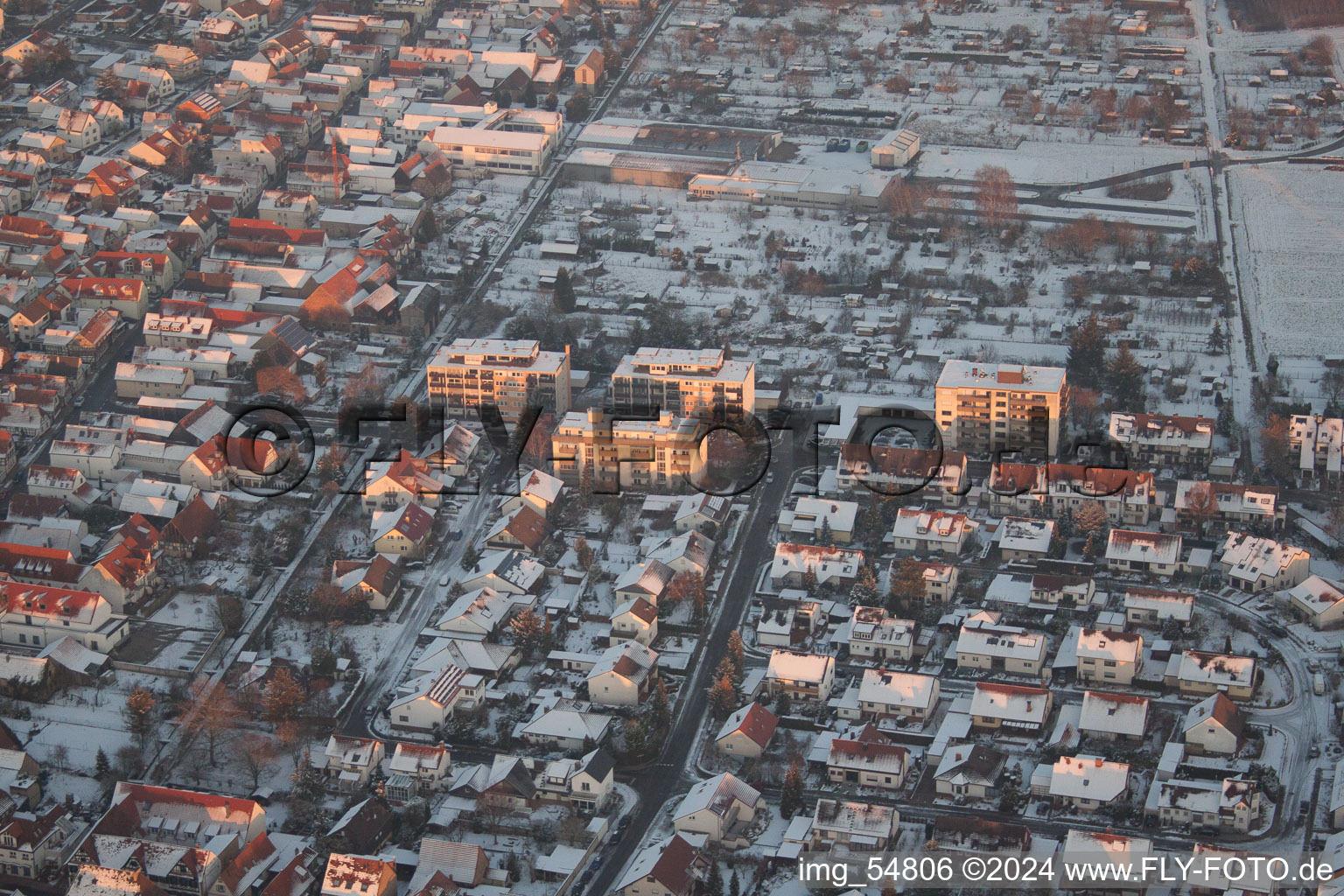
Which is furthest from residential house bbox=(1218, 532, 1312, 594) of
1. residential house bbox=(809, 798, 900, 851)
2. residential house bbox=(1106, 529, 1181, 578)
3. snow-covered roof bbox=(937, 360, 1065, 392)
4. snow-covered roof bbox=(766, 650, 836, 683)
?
residential house bbox=(809, 798, 900, 851)

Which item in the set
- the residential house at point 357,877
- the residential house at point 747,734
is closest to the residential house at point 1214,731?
the residential house at point 747,734

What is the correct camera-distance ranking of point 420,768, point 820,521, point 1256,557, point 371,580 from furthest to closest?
point 820,521 < point 1256,557 < point 371,580 < point 420,768

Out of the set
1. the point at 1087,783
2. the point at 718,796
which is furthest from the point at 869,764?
the point at 1087,783

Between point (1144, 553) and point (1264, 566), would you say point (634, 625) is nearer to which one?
point (1144, 553)

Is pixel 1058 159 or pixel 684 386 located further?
pixel 1058 159

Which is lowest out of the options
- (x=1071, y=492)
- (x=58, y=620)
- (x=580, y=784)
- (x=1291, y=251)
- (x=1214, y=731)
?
(x=58, y=620)

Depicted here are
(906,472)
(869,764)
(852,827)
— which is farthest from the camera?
(906,472)

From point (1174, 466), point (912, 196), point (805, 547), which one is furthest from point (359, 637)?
point (912, 196)

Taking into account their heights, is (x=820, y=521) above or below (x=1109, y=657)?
below
